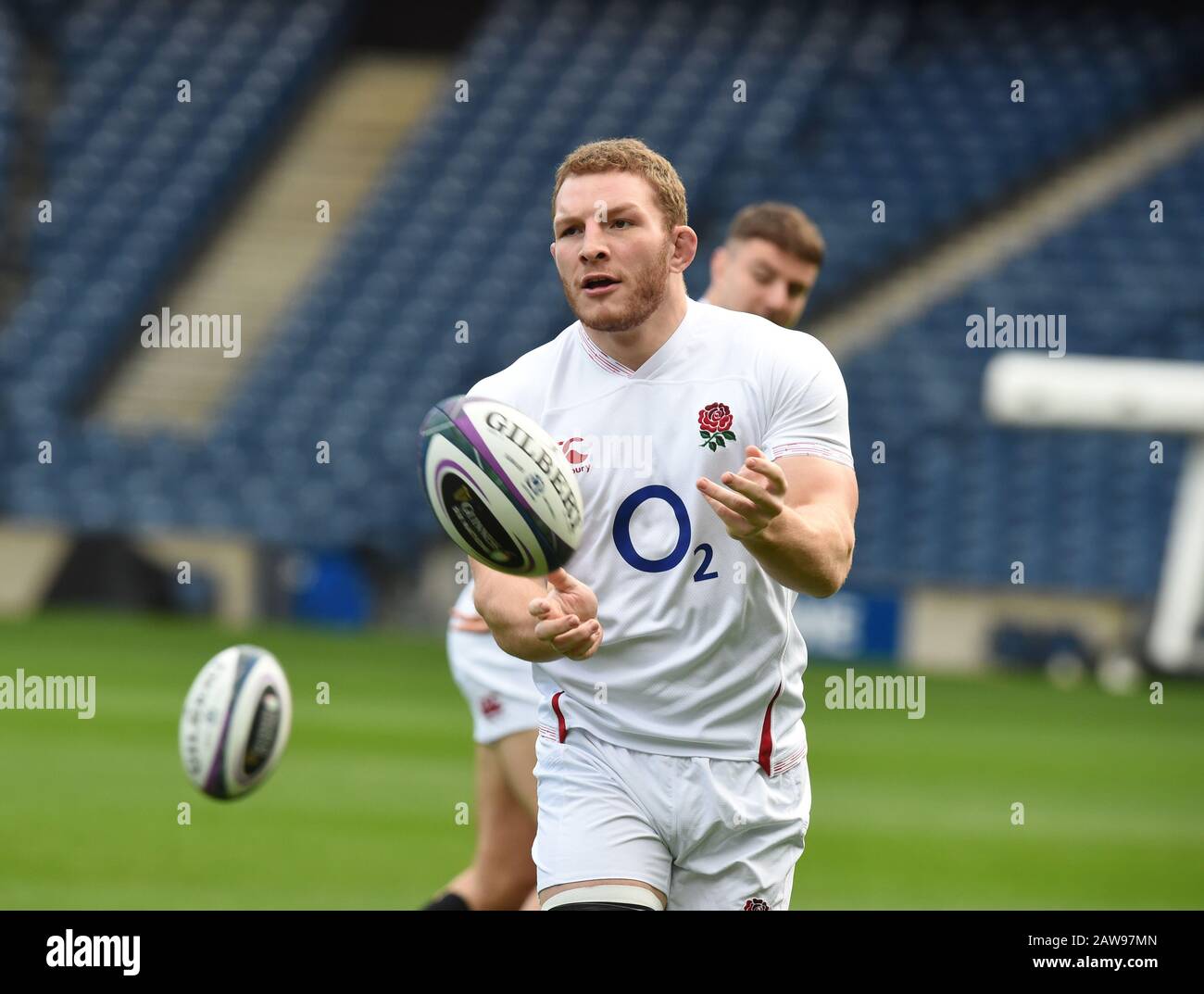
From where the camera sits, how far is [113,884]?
826cm

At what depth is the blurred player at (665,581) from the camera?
13.9ft

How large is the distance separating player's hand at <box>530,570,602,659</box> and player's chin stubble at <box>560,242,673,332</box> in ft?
1.94

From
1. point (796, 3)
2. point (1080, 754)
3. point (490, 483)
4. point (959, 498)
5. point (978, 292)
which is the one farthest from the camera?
point (796, 3)

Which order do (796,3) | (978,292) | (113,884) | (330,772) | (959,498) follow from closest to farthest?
(113,884) < (330,772) < (959,498) < (978,292) < (796,3)

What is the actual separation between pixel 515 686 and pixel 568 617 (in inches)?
67.9

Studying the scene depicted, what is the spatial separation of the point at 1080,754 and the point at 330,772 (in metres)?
5.21

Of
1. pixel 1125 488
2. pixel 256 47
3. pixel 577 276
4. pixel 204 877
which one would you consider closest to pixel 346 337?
pixel 256 47

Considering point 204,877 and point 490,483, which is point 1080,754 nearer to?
point 204,877

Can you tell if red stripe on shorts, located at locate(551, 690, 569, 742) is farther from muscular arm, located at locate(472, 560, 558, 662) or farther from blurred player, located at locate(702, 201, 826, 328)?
blurred player, located at locate(702, 201, 826, 328)

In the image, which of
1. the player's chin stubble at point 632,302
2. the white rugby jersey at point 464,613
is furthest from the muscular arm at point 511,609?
the white rugby jersey at point 464,613

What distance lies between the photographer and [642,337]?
4.41m

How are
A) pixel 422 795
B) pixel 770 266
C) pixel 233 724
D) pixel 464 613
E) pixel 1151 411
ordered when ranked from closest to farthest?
1. pixel 464 613
2. pixel 770 266
3. pixel 233 724
4. pixel 422 795
5. pixel 1151 411

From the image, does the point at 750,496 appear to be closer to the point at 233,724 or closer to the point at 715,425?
the point at 715,425

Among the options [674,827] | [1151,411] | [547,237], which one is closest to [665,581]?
[674,827]
